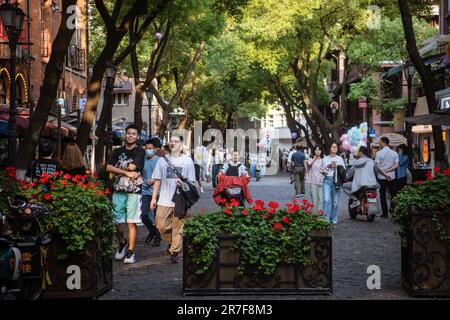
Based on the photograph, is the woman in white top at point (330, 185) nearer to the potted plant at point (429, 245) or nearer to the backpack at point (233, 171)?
the backpack at point (233, 171)

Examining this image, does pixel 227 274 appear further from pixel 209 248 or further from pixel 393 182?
pixel 393 182

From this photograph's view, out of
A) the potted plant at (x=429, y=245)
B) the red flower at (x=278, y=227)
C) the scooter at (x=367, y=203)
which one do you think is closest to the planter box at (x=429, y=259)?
the potted plant at (x=429, y=245)

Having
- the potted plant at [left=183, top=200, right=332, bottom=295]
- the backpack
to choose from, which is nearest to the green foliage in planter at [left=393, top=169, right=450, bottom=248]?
the potted plant at [left=183, top=200, right=332, bottom=295]

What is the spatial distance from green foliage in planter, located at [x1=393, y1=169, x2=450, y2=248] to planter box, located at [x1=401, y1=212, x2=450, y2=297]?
0.21 ft

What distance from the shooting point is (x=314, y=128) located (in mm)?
56062

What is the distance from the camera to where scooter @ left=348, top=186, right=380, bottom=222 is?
2006 centimetres

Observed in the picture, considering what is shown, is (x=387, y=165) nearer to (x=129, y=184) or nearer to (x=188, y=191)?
(x=188, y=191)

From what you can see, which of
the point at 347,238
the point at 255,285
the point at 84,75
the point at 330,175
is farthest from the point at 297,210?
the point at 84,75

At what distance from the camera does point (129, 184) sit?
1249 cm

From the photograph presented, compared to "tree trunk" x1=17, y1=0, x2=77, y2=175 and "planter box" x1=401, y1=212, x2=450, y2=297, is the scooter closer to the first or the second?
"tree trunk" x1=17, y1=0, x2=77, y2=175

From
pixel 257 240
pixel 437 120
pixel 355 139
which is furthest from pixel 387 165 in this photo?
pixel 355 139

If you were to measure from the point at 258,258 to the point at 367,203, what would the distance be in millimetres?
10949

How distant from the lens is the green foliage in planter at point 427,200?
373 inches

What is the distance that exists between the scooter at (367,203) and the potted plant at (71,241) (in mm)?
11162
